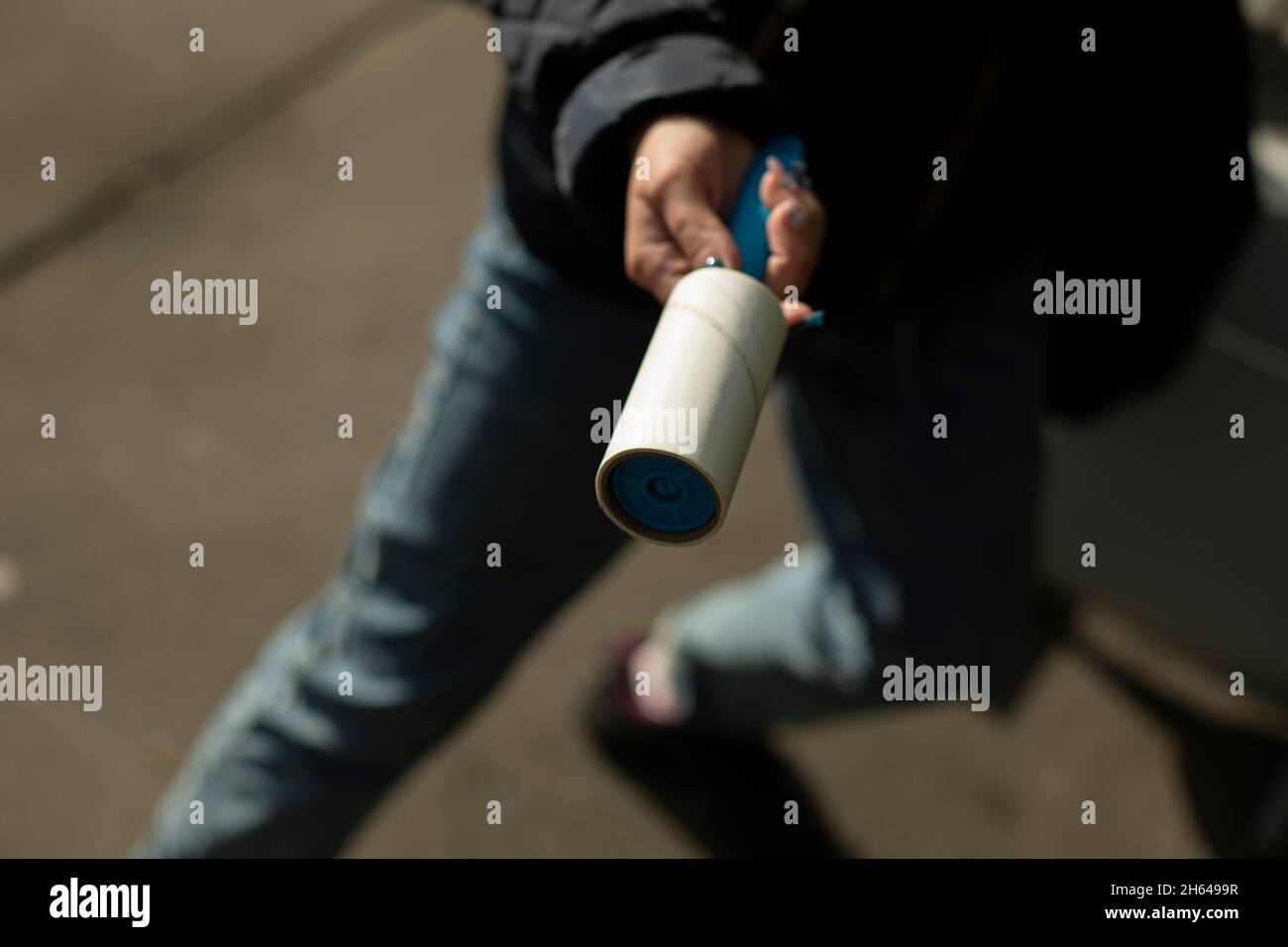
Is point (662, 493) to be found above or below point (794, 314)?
below

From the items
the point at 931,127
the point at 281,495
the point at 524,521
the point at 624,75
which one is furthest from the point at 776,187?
the point at 281,495

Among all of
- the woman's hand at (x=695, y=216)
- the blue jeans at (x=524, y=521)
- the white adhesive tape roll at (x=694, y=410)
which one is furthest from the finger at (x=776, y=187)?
the blue jeans at (x=524, y=521)

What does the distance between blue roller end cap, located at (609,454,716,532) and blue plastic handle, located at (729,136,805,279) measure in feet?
0.65

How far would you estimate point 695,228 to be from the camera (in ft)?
3.67

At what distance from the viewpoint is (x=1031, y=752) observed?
2486mm

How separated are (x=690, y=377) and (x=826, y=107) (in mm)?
530

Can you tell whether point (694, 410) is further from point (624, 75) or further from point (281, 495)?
point (281, 495)

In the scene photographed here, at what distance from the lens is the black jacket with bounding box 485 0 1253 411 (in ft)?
3.99

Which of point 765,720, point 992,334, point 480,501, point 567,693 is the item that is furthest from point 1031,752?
point 480,501

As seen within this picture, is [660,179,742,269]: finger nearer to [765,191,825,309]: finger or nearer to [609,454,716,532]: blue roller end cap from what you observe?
[765,191,825,309]: finger

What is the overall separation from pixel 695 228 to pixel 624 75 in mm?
178

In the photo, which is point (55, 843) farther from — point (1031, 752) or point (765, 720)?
point (1031, 752)

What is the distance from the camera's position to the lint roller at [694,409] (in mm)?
1002

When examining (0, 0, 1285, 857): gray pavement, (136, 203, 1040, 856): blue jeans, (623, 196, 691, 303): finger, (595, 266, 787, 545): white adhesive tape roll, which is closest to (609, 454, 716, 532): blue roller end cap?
(595, 266, 787, 545): white adhesive tape roll
